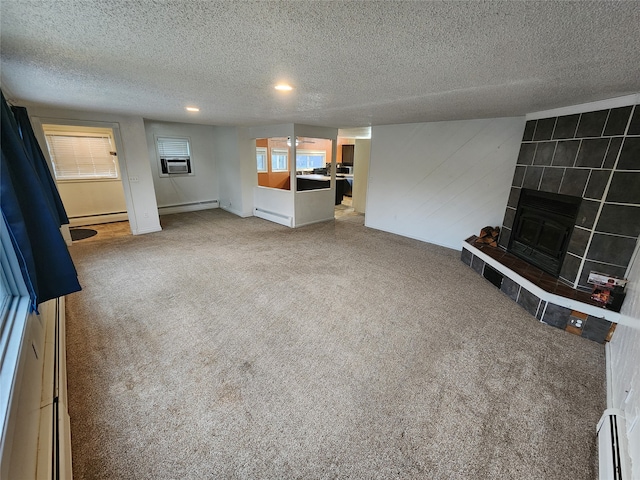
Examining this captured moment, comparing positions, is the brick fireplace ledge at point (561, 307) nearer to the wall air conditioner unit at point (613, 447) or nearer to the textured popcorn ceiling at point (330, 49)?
the wall air conditioner unit at point (613, 447)

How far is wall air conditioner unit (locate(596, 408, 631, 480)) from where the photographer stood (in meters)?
1.25

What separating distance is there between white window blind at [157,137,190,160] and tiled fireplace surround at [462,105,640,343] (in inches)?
270

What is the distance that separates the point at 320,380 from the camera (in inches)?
73.5

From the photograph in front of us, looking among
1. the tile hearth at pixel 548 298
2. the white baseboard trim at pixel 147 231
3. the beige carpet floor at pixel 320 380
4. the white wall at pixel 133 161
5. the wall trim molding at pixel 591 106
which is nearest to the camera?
the beige carpet floor at pixel 320 380

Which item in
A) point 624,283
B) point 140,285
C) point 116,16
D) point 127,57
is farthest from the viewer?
point 140,285

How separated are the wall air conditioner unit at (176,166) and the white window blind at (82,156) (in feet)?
3.17

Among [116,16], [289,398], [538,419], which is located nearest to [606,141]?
[538,419]

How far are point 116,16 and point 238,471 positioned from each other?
2.22m

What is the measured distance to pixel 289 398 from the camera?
1727 mm

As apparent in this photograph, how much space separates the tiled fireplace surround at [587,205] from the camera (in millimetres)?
2291

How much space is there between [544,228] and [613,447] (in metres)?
2.39

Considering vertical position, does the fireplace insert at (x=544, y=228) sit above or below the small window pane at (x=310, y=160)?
below

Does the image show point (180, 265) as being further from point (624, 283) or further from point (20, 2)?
point (624, 283)

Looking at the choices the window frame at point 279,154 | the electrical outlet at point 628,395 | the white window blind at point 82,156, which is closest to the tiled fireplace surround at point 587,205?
the electrical outlet at point 628,395
